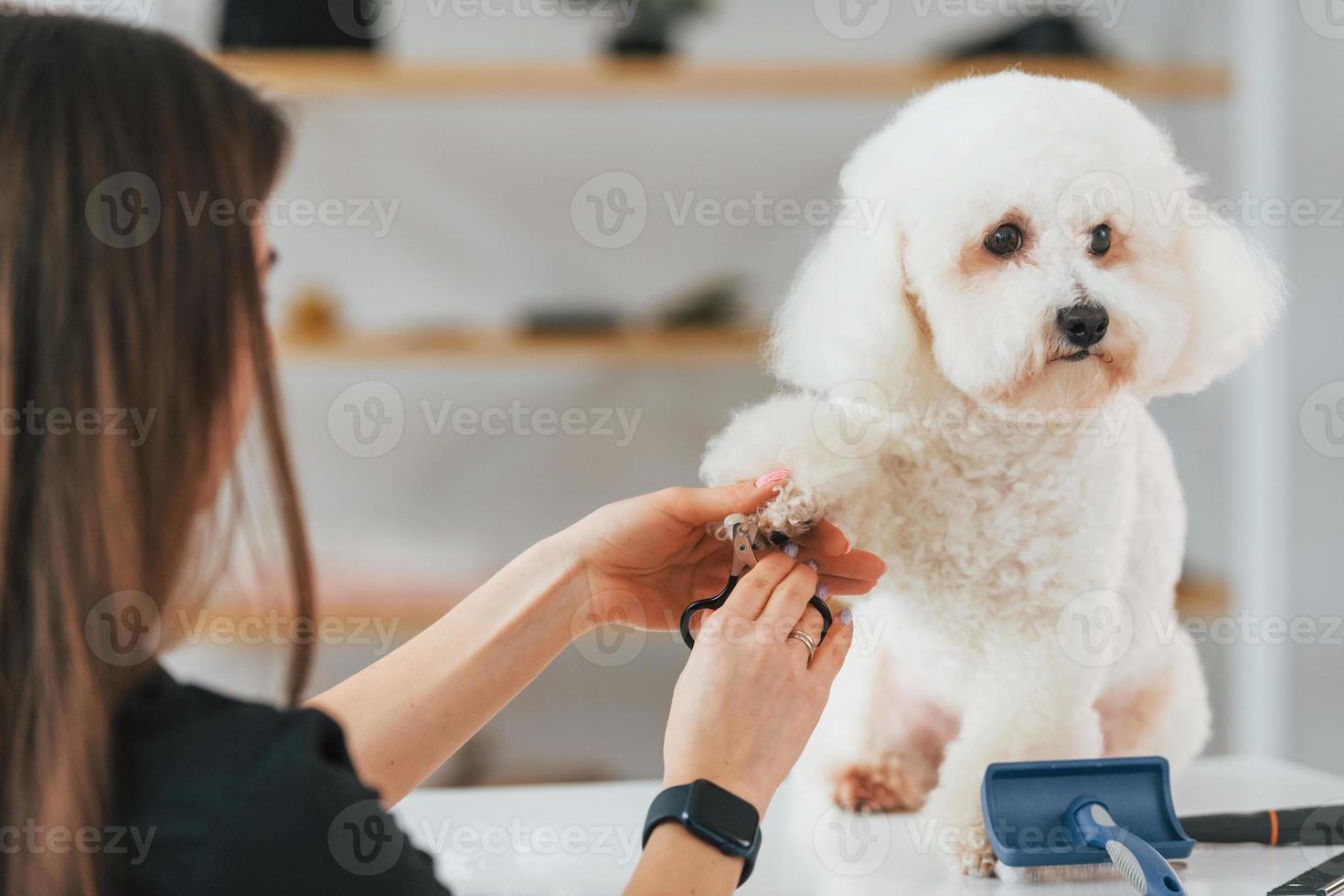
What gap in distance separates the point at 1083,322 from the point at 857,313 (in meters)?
0.16

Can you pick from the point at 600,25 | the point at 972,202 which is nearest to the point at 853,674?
the point at 972,202

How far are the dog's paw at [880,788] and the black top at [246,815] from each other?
0.49 m

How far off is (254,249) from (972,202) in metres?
0.50

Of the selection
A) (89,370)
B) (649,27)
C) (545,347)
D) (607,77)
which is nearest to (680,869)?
(89,370)

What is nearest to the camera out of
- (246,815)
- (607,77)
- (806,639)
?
(246,815)

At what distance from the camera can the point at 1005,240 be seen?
0.79 m

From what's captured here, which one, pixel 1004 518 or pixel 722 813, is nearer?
pixel 722 813

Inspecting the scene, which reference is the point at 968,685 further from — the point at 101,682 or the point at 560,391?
the point at 560,391

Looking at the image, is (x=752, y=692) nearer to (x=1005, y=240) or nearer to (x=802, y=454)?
(x=802, y=454)

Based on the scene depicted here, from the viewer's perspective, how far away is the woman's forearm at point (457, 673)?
77 cm

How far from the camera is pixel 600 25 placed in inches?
83.0

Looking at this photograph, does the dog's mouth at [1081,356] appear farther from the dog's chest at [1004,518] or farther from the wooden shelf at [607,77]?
the wooden shelf at [607,77]

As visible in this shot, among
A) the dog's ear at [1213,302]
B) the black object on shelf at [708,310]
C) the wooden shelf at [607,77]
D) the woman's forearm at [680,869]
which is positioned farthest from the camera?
the black object on shelf at [708,310]

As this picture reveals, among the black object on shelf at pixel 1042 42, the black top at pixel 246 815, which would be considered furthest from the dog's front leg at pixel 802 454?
the black object on shelf at pixel 1042 42
